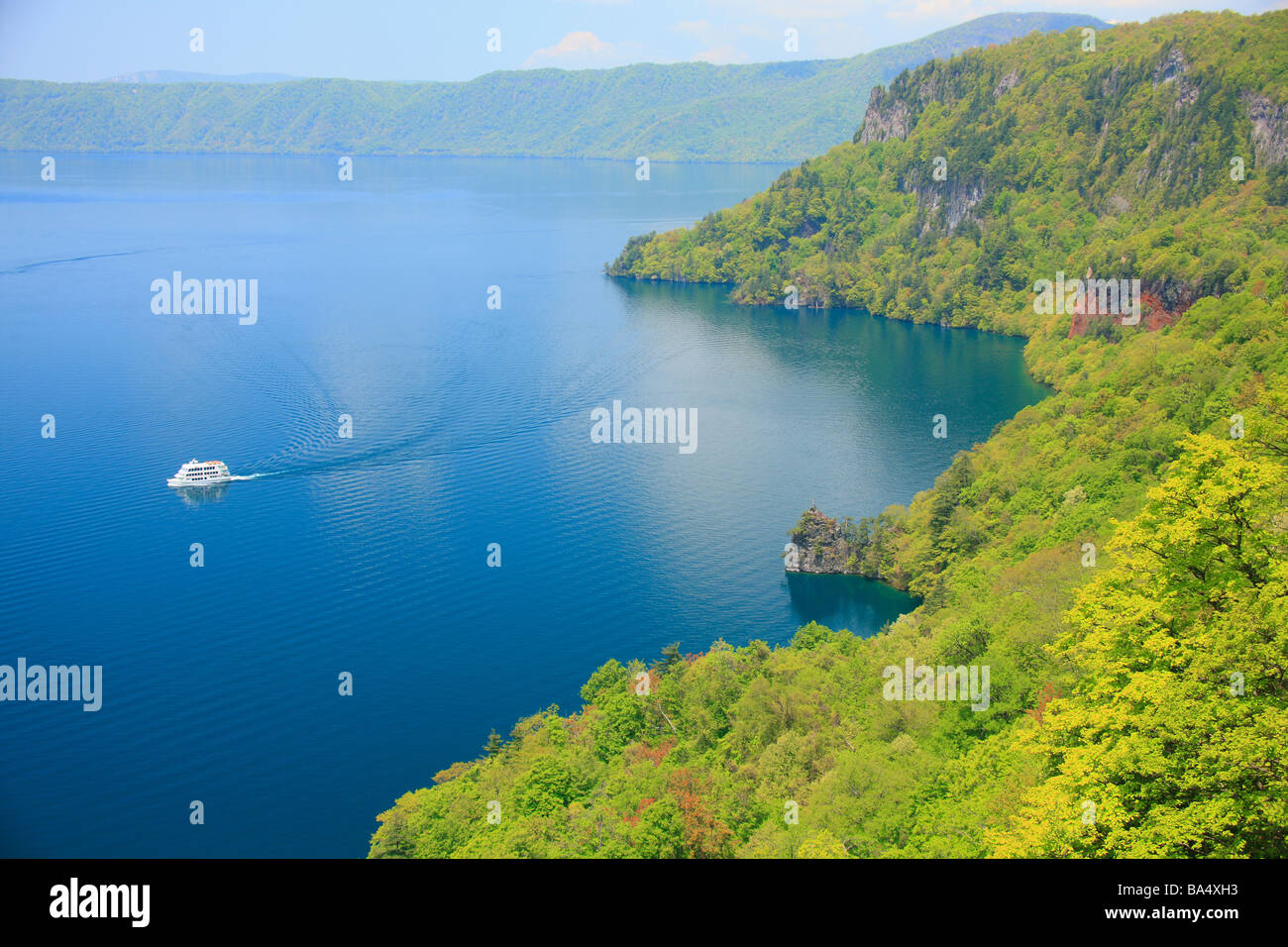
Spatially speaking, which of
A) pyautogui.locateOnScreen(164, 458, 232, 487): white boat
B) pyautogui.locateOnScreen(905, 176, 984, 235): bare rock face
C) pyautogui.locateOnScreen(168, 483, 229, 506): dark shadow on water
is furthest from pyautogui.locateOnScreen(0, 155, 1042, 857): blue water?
pyautogui.locateOnScreen(905, 176, 984, 235): bare rock face

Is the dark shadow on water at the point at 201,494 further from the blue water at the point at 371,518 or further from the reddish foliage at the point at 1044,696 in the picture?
the reddish foliage at the point at 1044,696

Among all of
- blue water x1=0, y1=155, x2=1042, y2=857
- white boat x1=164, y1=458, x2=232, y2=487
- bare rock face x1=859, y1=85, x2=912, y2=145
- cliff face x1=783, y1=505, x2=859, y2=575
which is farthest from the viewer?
bare rock face x1=859, y1=85, x2=912, y2=145

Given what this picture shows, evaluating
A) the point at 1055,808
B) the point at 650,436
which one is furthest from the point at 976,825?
the point at 650,436

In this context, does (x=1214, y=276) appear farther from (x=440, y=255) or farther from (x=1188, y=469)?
(x=440, y=255)

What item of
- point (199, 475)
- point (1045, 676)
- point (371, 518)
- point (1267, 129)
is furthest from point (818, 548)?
point (1267, 129)

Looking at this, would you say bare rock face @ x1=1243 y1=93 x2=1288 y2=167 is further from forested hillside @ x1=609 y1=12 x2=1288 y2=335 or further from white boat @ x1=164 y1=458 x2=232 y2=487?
white boat @ x1=164 y1=458 x2=232 y2=487
